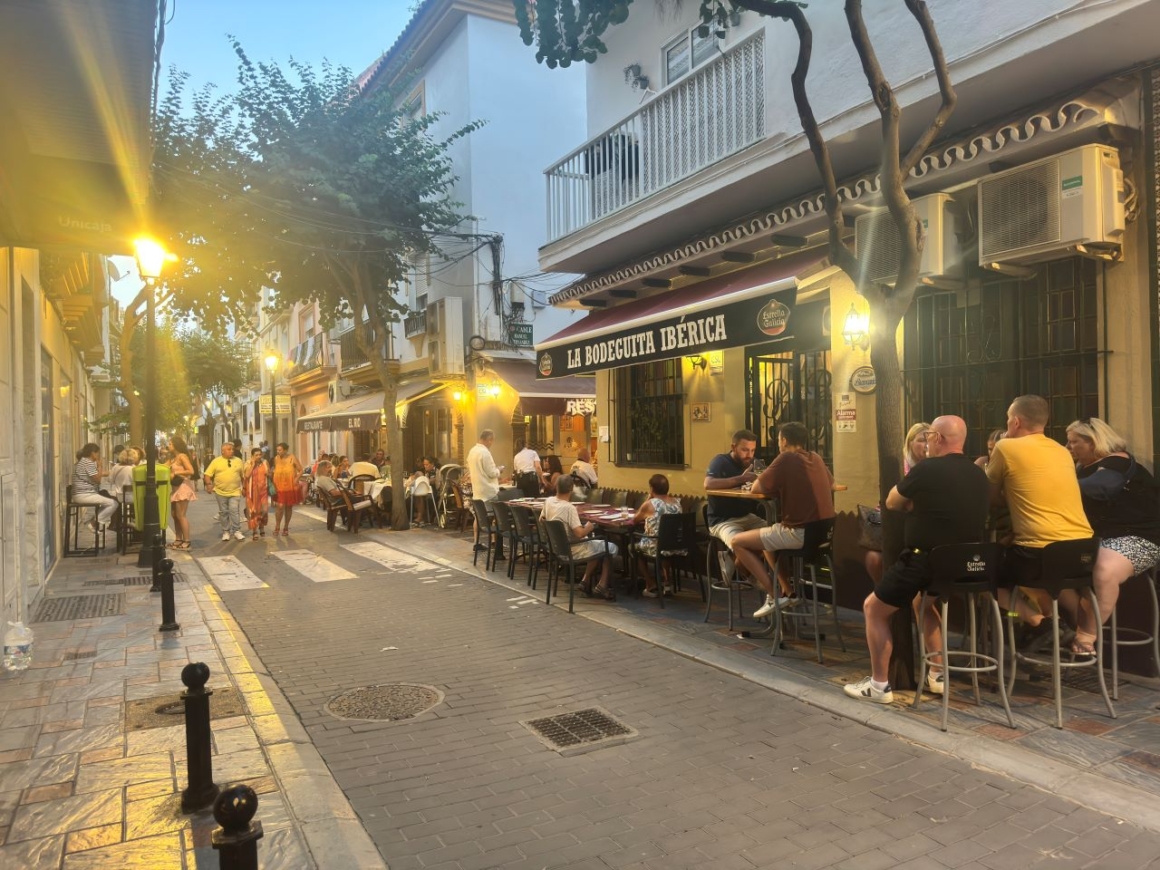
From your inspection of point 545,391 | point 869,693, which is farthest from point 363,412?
point 869,693

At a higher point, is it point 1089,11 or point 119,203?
point 1089,11

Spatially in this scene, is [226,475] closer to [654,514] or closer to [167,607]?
[167,607]

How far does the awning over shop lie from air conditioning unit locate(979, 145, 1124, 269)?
10.6 metres

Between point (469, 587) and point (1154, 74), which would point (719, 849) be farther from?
point (469, 587)

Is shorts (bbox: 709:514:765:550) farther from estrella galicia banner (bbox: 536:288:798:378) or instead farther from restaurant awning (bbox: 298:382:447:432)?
restaurant awning (bbox: 298:382:447:432)

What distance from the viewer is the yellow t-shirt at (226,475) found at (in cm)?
1409

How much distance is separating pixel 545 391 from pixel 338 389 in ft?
43.5

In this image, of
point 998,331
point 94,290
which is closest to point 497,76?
point 94,290

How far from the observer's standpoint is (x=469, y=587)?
9.69 meters

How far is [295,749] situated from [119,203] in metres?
4.71

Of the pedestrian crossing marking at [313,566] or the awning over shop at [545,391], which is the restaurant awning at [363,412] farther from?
the pedestrian crossing marking at [313,566]

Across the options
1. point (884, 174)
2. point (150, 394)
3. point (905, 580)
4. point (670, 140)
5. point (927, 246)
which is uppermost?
point (670, 140)

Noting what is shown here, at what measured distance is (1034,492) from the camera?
15.7 feet

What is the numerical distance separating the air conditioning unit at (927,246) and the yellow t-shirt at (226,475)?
38.0 feet
